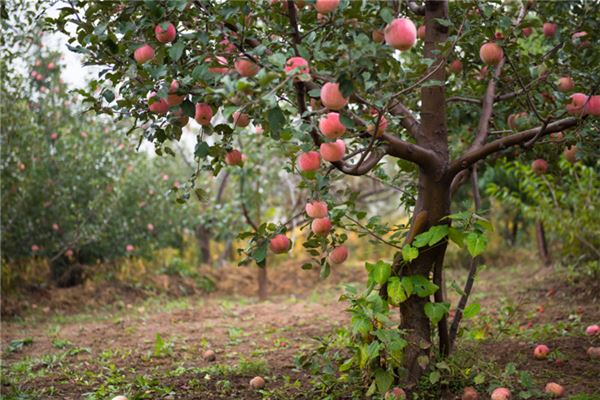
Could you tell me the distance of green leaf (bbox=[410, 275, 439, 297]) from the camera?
2.45 meters

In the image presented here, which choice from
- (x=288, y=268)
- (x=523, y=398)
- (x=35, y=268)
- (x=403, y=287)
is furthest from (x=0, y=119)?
(x=523, y=398)

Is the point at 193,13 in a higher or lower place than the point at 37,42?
lower

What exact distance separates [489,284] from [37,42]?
18.0 feet

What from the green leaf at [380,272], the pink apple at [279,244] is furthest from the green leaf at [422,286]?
the pink apple at [279,244]

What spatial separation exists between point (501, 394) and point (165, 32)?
1885 mm

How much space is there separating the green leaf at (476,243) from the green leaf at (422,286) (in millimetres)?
271

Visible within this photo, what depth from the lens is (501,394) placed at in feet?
7.97

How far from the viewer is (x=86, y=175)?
694 centimetres

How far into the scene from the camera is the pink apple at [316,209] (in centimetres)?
237

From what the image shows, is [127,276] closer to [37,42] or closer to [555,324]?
[37,42]

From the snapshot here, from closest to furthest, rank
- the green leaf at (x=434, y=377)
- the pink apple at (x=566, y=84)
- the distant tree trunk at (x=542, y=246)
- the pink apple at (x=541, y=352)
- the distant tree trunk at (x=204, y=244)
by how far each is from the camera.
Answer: the green leaf at (x=434, y=377), the pink apple at (x=566, y=84), the pink apple at (x=541, y=352), the distant tree trunk at (x=542, y=246), the distant tree trunk at (x=204, y=244)

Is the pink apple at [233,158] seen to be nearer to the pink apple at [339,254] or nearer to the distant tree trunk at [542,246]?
the pink apple at [339,254]

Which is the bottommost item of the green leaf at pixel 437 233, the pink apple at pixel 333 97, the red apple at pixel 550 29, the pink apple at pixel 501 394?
the pink apple at pixel 501 394

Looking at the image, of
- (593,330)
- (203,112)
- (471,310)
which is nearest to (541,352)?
(593,330)
